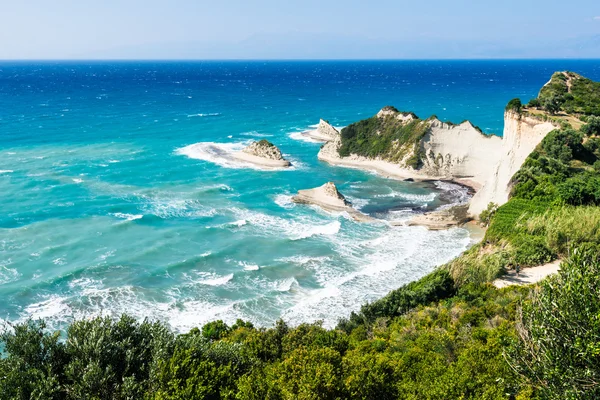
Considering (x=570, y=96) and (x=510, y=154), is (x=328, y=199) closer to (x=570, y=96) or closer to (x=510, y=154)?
(x=510, y=154)

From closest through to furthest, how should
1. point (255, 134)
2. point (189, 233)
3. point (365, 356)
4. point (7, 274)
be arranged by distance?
point (365, 356)
point (7, 274)
point (189, 233)
point (255, 134)

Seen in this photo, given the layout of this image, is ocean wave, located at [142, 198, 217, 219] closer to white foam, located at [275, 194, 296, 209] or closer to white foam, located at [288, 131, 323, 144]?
white foam, located at [275, 194, 296, 209]

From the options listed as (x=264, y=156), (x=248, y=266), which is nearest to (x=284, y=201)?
(x=248, y=266)

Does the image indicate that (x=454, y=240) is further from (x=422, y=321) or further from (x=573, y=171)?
(x=422, y=321)

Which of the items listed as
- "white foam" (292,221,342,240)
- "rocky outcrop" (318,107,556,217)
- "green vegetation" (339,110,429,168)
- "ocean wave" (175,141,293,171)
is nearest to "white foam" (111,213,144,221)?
"white foam" (292,221,342,240)

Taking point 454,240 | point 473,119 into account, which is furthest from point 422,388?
point 473,119

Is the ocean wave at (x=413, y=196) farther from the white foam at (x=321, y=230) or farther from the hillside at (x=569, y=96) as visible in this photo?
the hillside at (x=569, y=96)
